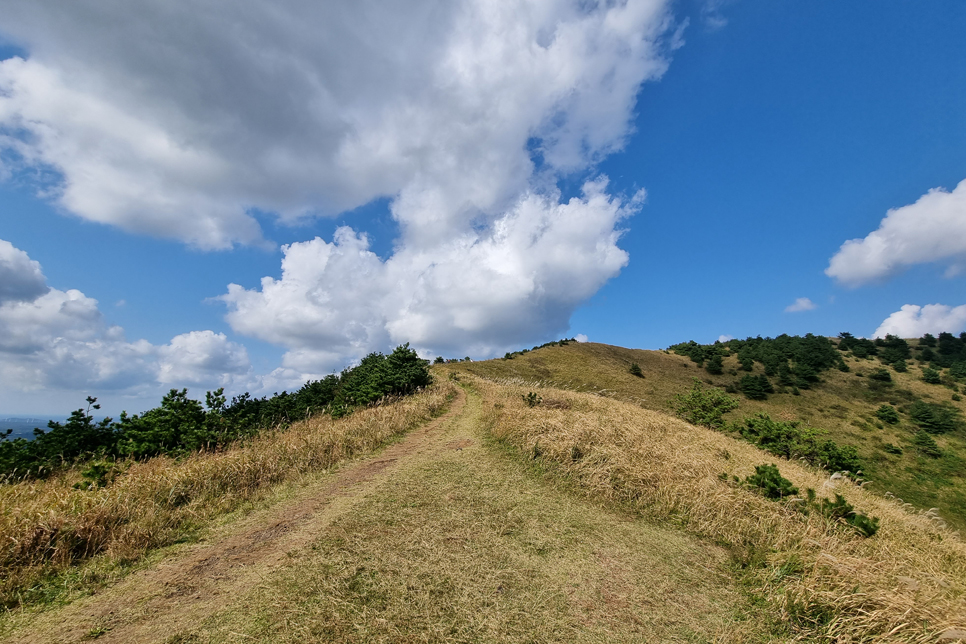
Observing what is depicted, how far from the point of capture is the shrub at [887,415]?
162 feet

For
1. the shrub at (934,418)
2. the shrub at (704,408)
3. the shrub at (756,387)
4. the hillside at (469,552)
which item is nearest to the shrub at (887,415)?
the shrub at (934,418)

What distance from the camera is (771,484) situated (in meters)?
7.70

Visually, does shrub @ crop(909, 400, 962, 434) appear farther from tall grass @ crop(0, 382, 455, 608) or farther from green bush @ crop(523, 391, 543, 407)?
tall grass @ crop(0, 382, 455, 608)

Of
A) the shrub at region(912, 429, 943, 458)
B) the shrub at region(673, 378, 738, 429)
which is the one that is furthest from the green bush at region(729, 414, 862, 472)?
the shrub at region(912, 429, 943, 458)

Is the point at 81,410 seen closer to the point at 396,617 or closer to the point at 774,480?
the point at 396,617

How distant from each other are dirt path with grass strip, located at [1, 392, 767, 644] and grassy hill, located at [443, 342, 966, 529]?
73.8ft

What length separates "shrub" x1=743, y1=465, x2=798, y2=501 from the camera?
7555 millimetres

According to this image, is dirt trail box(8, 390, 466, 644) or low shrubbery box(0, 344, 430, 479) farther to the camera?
low shrubbery box(0, 344, 430, 479)

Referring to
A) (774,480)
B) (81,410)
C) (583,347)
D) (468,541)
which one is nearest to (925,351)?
(583,347)

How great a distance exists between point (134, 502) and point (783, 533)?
11.1 m

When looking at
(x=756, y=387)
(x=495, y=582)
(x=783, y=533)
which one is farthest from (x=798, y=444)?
(x=756, y=387)

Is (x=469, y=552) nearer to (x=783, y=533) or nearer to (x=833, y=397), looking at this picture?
(x=783, y=533)

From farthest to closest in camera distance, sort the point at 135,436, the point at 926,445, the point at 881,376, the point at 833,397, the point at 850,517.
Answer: the point at 881,376, the point at 833,397, the point at 926,445, the point at 135,436, the point at 850,517

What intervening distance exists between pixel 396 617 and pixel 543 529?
128 inches
